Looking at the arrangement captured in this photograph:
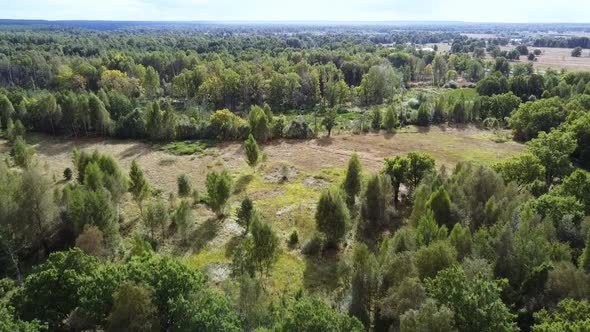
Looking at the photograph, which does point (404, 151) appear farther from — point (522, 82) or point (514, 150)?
point (522, 82)

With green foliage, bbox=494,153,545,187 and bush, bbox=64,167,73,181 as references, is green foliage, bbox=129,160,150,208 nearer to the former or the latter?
bush, bbox=64,167,73,181

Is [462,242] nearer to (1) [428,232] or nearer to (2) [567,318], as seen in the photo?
(1) [428,232]

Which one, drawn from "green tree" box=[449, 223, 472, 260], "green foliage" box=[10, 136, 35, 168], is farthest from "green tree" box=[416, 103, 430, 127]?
"green foliage" box=[10, 136, 35, 168]

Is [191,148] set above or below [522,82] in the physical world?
below

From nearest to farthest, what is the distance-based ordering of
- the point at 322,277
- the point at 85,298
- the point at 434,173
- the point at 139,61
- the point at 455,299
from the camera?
the point at 455,299 → the point at 85,298 → the point at 322,277 → the point at 434,173 → the point at 139,61

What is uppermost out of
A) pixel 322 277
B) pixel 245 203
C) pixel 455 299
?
pixel 455 299

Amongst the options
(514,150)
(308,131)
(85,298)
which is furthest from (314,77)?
(85,298)
